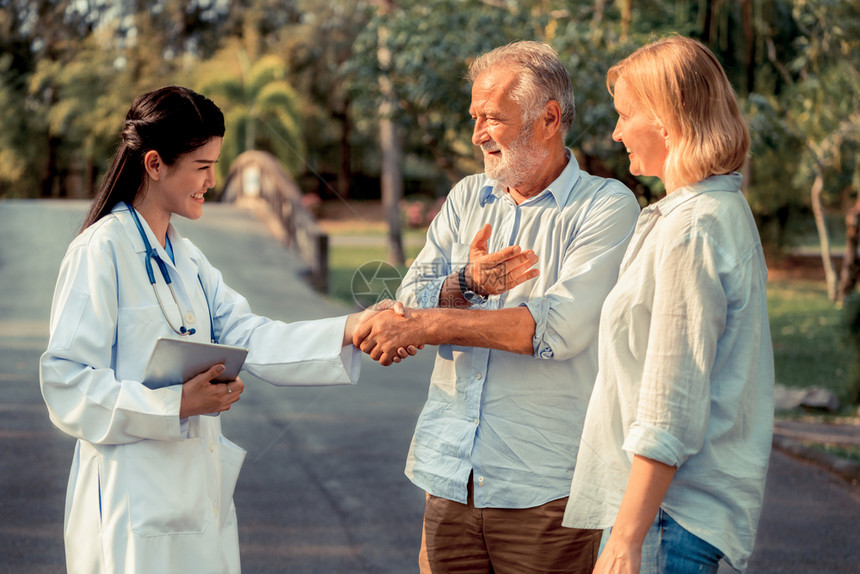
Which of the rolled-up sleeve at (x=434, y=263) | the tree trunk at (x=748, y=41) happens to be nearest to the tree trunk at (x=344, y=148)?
the tree trunk at (x=748, y=41)

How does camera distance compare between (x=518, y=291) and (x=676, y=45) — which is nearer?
(x=676, y=45)

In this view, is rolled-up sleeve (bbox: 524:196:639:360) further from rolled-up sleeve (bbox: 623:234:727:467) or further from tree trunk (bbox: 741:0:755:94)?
Answer: tree trunk (bbox: 741:0:755:94)

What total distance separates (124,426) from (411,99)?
8887mm

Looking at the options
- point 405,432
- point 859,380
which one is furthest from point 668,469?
point 859,380

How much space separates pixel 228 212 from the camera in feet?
60.0

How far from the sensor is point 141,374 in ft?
7.63

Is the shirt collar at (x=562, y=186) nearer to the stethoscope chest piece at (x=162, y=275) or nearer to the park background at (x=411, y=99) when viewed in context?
the park background at (x=411, y=99)

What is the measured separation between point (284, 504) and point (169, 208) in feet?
11.7

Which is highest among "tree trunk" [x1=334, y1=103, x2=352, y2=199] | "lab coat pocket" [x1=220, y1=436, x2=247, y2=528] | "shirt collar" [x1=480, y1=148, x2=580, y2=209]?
"shirt collar" [x1=480, y1=148, x2=580, y2=209]

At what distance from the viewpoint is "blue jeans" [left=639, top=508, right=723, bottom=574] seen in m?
1.85

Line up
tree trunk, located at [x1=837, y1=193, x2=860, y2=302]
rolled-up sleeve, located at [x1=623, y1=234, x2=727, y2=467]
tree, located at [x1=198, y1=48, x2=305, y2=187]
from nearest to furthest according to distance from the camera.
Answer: rolled-up sleeve, located at [x1=623, y1=234, x2=727, y2=467] → tree trunk, located at [x1=837, y1=193, x2=860, y2=302] → tree, located at [x1=198, y1=48, x2=305, y2=187]

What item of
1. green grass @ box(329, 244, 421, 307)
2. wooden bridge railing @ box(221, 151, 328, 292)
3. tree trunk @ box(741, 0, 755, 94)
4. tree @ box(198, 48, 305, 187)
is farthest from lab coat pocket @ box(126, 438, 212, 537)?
tree @ box(198, 48, 305, 187)

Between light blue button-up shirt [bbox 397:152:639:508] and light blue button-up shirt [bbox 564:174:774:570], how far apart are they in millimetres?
485

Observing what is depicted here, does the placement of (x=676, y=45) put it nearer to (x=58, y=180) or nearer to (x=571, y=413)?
(x=571, y=413)
